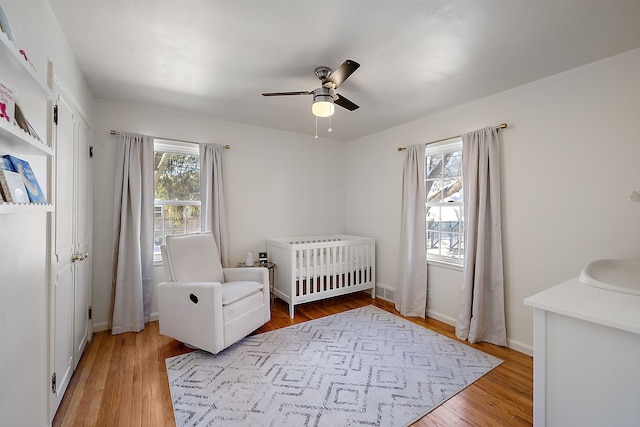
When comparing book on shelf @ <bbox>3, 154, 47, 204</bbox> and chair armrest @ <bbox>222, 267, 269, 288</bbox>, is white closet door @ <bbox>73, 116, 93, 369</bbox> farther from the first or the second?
book on shelf @ <bbox>3, 154, 47, 204</bbox>

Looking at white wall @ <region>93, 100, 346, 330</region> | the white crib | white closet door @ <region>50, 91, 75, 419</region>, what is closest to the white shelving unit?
white closet door @ <region>50, 91, 75, 419</region>

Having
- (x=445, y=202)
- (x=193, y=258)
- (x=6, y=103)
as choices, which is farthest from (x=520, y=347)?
(x=6, y=103)

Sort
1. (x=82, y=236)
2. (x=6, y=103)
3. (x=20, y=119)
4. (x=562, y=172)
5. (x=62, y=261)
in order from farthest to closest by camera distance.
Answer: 1. (x=82, y=236)
2. (x=562, y=172)
3. (x=62, y=261)
4. (x=20, y=119)
5. (x=6, y=103)

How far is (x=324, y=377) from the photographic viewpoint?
2012mm

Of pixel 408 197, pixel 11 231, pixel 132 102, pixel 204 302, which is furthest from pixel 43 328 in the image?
pixel 408 197

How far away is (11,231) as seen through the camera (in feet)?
3.47

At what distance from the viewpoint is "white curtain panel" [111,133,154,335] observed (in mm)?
2715

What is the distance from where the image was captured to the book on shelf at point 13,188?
831mm

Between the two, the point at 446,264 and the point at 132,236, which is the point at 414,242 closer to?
the point at 446,264

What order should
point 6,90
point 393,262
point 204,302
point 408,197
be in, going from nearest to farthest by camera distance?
point 6,90 → point 204,302 → point 408,197 → point 393,262

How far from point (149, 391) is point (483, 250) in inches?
116

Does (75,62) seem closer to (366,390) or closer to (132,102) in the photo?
(132,102)

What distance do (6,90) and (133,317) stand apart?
2.55 metres

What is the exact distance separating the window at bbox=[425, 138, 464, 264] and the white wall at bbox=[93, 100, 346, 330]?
155 centimetres
